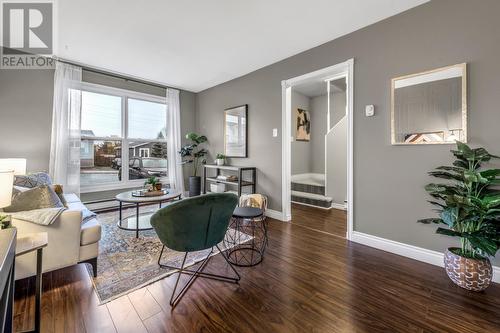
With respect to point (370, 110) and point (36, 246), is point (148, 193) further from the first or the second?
point (370, 110)

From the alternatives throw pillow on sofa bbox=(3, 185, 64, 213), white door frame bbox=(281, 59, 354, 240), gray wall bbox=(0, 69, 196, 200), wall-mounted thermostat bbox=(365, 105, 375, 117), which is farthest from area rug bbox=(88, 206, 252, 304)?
wall-mounted thermostat bbox=(365, 105, 375, 117)

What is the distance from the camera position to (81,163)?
3.89 metres

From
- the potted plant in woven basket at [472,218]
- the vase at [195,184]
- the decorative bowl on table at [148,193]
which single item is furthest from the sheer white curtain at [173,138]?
the potted plant in woven basket at [472,218]

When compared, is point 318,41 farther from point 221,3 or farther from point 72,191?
point 72,191

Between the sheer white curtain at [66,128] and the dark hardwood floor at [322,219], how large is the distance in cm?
382

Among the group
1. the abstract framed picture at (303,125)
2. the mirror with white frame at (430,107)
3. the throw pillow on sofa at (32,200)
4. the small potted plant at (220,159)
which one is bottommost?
the throw pillow on sofa at (32,200)

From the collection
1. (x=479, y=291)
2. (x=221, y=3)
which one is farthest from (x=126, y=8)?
(x=479, y=291)

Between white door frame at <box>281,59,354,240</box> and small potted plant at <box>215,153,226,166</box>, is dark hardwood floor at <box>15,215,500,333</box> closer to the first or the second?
white door frame at <box>281,59,354,240</box>

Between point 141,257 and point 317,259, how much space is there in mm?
1844

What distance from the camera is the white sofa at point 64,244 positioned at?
158cm

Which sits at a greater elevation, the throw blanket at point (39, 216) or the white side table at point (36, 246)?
the throw blanket at point (39, 216)

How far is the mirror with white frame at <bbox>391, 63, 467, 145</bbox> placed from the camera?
199 cm

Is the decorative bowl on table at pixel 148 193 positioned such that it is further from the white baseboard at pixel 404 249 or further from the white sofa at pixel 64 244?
the white baseboard at pixel 404 249

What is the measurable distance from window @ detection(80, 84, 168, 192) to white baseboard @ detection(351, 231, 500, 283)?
405cm
